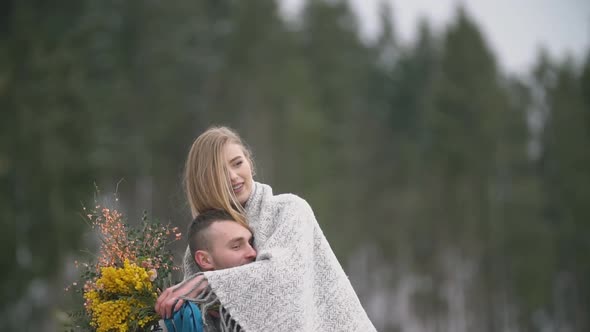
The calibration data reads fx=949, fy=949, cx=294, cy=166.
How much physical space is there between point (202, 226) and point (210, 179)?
0.98ft

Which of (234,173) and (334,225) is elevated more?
(334,225)

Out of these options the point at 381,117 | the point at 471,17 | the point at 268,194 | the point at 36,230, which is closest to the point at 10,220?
the point at 36,230

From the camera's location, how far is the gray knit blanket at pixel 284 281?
4191 millimetres

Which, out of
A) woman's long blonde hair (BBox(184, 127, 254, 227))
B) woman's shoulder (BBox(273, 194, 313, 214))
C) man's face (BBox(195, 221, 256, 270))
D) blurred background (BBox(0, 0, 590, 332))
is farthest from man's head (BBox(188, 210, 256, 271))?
blurred background (BBox(0, 0, 590, 332))

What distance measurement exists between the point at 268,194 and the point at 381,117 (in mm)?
44878

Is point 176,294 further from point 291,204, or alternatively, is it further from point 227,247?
point 291,204

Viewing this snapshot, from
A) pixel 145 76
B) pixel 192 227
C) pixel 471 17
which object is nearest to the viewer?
pixel 192 227

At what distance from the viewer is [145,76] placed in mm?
31469

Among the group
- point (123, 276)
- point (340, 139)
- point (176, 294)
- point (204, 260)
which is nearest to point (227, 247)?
point (204, 260)

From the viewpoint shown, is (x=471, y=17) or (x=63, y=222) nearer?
(x=63, y=222)

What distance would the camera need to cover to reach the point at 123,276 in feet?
14.1

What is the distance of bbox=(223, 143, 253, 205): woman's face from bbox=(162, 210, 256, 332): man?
0.92 feet

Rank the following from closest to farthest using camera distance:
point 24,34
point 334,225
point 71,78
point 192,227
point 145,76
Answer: point 192,227, point 24,34, point 71,78, point 145,76, point 334,225

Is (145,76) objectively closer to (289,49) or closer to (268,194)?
(289,49)
